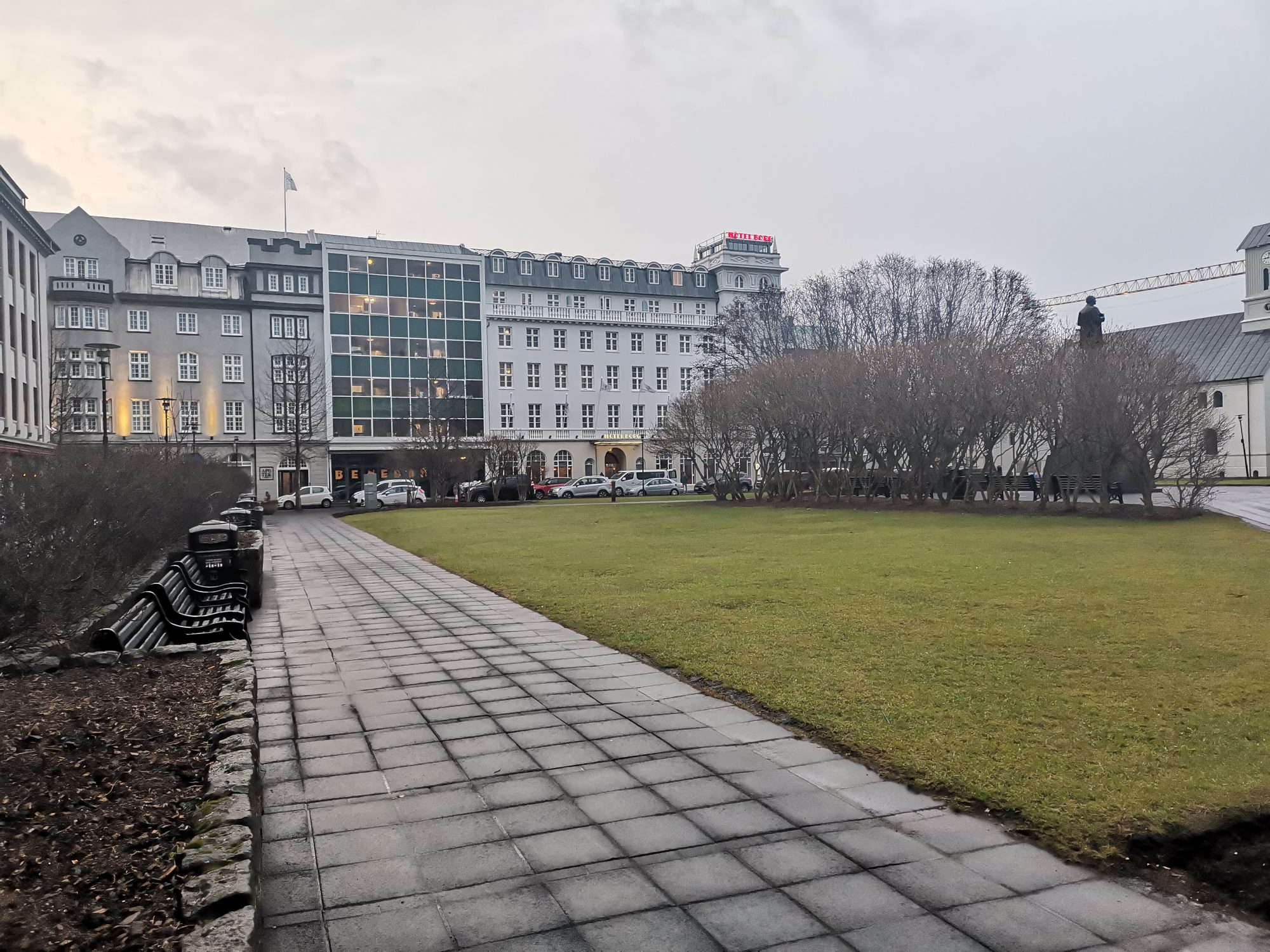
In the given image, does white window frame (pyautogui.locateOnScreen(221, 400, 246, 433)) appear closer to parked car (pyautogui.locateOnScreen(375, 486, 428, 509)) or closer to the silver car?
parked car (pyautogui.locateOnScreen(375, 486, 428, 509))

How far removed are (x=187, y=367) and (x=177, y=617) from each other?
62.1m

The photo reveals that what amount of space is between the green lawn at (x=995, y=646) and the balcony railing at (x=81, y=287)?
52347 millimetres

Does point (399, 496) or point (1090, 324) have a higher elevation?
point (1090, 324)

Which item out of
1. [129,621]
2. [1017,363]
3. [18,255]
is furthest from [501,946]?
[18,255]

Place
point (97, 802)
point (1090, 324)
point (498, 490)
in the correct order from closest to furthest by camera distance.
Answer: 1. point (97, 802)
2. point (1090, 324)
3. point (498, 490)

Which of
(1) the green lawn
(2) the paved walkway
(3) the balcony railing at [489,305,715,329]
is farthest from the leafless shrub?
(3) the balcony railing at [489,305,715,329]

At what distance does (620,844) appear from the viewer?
4.32 m

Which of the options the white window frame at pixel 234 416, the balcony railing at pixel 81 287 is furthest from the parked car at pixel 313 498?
the balcony railing at pixel 81 287

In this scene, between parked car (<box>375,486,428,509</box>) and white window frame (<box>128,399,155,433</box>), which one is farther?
white window frame (<box>128,399,155,433</box>)

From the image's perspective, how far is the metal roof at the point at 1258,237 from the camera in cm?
7369

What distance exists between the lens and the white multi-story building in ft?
129

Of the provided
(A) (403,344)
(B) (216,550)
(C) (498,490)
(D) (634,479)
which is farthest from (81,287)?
(B) (216,550)

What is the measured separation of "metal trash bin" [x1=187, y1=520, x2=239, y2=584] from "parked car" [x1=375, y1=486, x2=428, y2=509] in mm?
36932

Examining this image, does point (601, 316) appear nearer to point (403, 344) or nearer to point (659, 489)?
point (403, 344)
